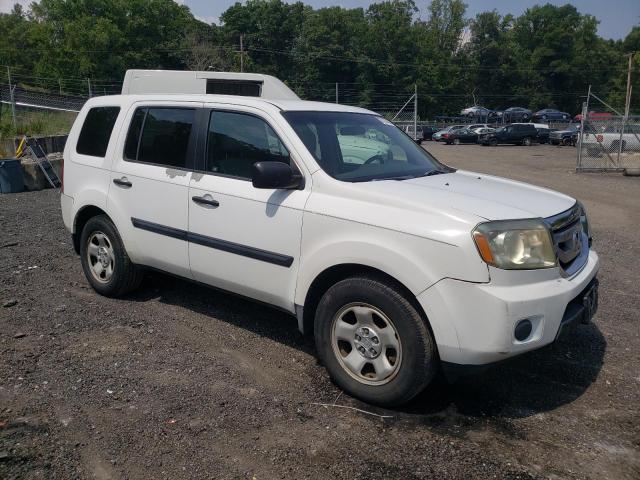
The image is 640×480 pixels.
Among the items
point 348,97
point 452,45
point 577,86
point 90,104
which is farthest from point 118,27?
point 90,104

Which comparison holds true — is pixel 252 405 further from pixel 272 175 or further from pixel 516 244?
pixel 516 244

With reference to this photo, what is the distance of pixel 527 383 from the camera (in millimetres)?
4094

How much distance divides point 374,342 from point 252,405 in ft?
2.80

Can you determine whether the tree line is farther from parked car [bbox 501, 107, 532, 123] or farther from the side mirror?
the side mirror

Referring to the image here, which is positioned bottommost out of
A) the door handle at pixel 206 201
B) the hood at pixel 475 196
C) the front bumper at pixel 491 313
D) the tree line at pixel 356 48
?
the front bumper at pixel 491 313

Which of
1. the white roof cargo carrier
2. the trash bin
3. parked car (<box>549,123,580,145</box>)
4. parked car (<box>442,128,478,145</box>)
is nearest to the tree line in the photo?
parked car (<box>442,128,478,145</box>)

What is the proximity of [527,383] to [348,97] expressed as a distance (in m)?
47.8

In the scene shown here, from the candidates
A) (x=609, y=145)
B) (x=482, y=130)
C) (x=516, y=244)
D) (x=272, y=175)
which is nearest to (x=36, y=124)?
(x=609, y=145)

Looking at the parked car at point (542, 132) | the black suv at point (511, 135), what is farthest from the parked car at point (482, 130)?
the parked car at point (542, 132)

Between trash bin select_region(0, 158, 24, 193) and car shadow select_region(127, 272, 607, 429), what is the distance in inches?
394

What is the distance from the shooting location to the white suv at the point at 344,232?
3.33 metres

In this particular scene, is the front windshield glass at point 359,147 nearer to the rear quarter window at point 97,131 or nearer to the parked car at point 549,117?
the rear quarter window at point 97,131

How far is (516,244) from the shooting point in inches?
133

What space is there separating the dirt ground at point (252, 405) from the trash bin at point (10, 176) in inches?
351
